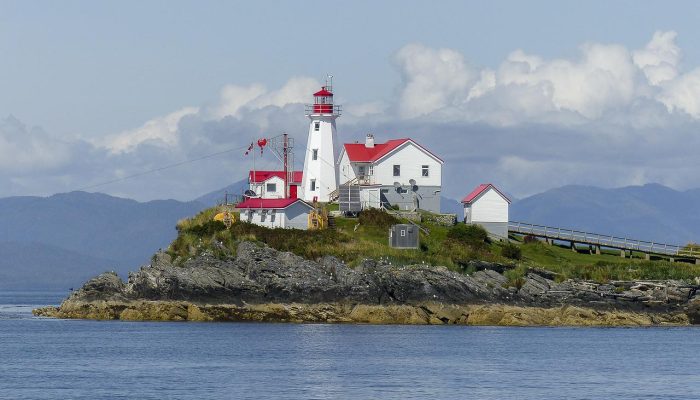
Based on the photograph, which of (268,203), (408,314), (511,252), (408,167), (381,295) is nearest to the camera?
(408,314)

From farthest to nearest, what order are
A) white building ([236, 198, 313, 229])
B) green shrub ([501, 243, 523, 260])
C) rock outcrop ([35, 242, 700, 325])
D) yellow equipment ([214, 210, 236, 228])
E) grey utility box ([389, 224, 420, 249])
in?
white building ([236, 198, 313, 229])
green shrub ([501, 243, 523, 260])
yellow equipment ([214, 210, 236, 228])
grey utility box ([389, 224, 420, 249])
rock outcrop ([35, 242, 700, 325])

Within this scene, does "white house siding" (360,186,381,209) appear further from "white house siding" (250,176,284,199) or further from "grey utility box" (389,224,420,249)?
"grey utility box" (389,224,420,249)

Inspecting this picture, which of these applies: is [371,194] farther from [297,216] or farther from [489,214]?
[297,216]

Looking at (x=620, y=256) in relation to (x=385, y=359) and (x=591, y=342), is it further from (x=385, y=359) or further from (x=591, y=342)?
(x=385, y=359)

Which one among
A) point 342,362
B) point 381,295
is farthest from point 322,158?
point 342,362

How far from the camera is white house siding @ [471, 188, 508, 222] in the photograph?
328ft

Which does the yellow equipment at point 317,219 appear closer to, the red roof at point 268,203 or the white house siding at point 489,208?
the red roof at point 268,203

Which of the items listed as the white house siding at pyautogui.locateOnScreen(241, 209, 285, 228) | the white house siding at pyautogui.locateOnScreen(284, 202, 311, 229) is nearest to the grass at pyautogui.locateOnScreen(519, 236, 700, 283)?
the white house siding at pyautogui.locateOnScreen(284, 202, 311, 229)

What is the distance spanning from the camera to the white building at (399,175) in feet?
327

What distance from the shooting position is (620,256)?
101 metres

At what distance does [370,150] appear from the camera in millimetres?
102312

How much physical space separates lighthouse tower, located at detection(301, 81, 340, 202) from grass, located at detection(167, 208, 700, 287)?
6.84 m

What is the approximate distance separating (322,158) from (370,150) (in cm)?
413

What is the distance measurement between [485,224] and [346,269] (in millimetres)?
18982
